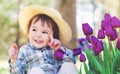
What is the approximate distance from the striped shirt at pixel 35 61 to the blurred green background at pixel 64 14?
0.41 meters

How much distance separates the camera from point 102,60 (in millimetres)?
1904

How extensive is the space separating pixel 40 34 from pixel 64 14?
0.65 m

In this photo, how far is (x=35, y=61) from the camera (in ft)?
6.32

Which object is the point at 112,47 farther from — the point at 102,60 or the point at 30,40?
the point at 30,40

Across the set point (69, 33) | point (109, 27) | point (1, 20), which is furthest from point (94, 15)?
point (109, 27)

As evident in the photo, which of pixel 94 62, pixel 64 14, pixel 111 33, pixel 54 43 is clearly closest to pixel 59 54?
pixel 54 43

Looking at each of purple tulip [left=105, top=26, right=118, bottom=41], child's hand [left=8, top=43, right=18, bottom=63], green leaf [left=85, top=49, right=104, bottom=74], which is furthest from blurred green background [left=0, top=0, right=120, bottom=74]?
purple tulip [left=105, top=26, right=118, bottom=41]

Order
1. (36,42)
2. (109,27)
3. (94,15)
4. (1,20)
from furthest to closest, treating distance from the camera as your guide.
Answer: (94,15) < (1,20) < (36,42) < (109,27)

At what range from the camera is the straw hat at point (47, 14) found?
76.5 inches

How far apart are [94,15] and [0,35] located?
0.79 meters

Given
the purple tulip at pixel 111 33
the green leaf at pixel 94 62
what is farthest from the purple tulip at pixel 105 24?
the green leaf at pixel 94 62

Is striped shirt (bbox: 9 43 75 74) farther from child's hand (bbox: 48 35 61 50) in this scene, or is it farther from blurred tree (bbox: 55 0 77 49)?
blurred tree (bbox: 55 0 77 49)

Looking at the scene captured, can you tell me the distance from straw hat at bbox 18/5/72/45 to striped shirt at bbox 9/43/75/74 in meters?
0.11

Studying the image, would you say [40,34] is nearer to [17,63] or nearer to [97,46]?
[17,63]
